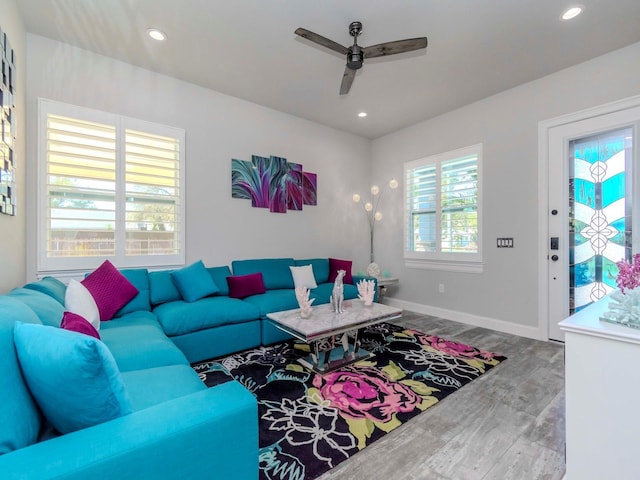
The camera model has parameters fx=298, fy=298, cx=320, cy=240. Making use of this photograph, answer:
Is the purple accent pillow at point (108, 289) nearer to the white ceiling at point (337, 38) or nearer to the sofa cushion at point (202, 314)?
the sofa cushion at point (202, 314)

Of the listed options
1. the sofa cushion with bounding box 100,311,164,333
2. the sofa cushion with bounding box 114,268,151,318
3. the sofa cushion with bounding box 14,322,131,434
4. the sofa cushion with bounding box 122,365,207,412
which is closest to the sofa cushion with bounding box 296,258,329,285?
the sofa cushion with bounding box 114,268,151,318

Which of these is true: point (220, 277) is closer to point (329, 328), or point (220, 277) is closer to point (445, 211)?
point (329, 328)

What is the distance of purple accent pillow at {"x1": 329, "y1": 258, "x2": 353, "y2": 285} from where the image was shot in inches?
170

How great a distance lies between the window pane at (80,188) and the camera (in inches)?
109

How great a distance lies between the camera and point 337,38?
272 centimetres

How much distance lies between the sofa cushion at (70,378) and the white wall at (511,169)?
3982 millimetres

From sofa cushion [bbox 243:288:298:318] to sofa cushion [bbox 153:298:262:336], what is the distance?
79 mm

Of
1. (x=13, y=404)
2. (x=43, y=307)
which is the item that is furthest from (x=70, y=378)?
(x=43, y=307)

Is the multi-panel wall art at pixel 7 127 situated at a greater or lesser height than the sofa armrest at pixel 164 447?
greater

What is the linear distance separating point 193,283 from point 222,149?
1.74 m

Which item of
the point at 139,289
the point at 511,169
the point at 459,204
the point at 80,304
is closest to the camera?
the point at 80,304

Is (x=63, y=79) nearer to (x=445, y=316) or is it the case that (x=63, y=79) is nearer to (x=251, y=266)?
(x=251, y=266)

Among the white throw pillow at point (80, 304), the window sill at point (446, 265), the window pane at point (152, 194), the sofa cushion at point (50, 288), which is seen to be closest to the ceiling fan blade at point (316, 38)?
the window pane at point (152, 194)

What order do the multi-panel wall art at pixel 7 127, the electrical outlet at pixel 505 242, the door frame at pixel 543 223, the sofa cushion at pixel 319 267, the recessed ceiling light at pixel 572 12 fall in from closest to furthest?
the multi-panel wall art at pixel 7 127, the recessed ceiling light at pixel 572 12, the door frame at pixel 543 223, the electrical outlet at pixel 505 242, the sofa cushion at pixel 319 267
